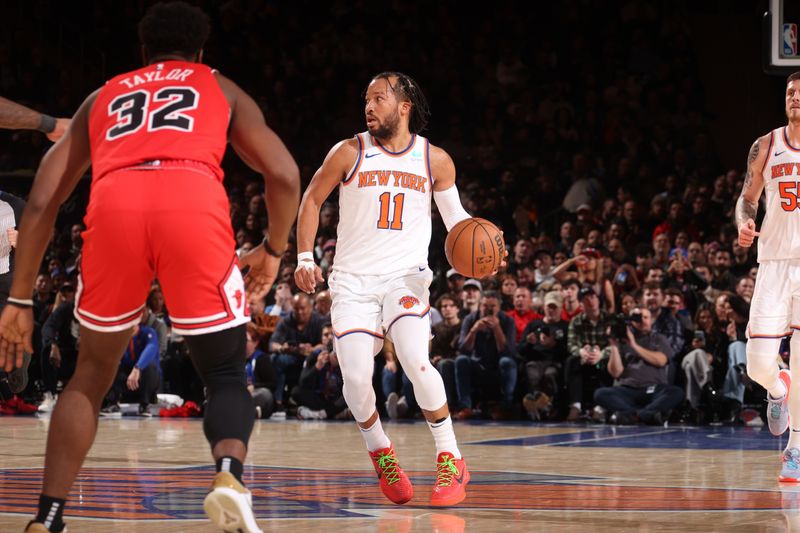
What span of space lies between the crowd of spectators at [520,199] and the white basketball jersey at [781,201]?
4365 mm

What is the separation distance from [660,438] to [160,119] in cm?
701

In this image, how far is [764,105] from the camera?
1672 centimetres

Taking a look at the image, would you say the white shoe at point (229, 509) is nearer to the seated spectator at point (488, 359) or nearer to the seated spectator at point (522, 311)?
the seated spectator at point (488, 359)

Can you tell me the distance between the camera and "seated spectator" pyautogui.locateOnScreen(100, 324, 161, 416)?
12875mm

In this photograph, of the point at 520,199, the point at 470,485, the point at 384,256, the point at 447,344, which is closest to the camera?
the point at 384,256

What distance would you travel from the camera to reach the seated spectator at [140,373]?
1288 cm

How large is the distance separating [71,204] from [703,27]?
10149 mm

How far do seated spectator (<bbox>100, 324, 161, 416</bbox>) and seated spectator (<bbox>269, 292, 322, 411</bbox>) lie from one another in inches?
53.8

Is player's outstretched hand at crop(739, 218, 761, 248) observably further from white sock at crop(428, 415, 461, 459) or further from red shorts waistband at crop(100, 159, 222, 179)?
red shorts waistband at crop(100, 159, 222, 179)

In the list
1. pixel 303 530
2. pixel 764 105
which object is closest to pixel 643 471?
pixel 303 530

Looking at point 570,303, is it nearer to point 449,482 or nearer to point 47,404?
point 47,404

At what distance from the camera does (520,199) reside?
51.7 ft

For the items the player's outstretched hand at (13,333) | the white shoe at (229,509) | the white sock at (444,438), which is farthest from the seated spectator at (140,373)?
the white shoe at (229,509)

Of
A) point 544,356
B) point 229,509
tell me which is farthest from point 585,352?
point 229,509
